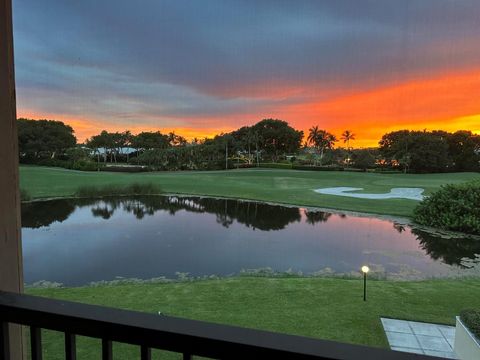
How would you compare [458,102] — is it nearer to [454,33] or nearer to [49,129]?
[454,33]

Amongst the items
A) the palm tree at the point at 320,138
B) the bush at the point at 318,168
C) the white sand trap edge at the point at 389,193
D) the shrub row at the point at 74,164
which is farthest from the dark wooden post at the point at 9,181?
the bush at the point at 318,168

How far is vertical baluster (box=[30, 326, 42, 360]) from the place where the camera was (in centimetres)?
69

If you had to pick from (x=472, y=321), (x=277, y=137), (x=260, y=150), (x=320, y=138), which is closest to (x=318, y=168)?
(x=320, y=138)

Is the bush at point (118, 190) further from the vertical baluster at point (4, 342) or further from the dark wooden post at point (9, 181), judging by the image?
the vertical baluster at point (4, 342)

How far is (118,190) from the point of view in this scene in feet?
58.6

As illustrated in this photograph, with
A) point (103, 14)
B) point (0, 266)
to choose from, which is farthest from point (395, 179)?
point (0, 266)

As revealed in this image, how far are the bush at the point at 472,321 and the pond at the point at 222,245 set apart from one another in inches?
141

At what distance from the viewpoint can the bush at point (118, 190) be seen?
17.1 m

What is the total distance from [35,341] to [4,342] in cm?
8

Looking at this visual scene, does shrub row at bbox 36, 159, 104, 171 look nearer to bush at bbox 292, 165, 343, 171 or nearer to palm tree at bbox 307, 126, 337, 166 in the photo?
bush at bbox 292, 165, 343, 171

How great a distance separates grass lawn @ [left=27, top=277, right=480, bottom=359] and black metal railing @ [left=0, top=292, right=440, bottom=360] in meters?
2.87

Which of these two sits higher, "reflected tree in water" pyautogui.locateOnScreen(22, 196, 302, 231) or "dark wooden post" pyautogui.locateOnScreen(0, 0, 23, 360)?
"dark wooden post" pyautogui.locateOnScreen(0, 0, 23, 360)

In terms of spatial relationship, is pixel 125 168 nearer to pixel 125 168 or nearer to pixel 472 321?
pixel 125 168

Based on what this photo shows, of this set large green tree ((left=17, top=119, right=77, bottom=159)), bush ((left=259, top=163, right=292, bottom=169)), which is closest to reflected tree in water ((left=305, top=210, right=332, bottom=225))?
bush ((left=259, top=163, right=292, bottom=169))
